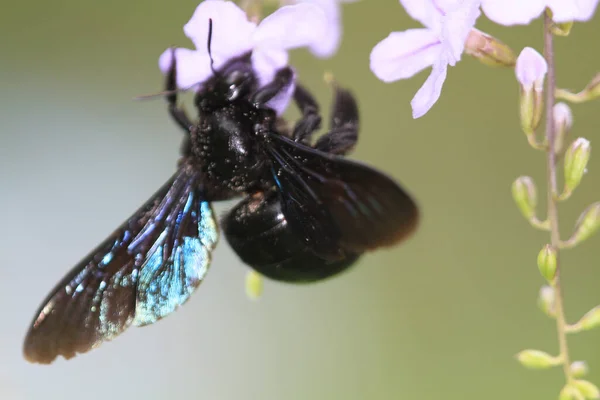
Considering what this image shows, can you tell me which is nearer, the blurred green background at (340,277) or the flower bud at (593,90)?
the flower bud at (593,90)

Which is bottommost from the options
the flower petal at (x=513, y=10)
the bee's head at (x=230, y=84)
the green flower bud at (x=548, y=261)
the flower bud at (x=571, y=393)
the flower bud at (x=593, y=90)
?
the flower bud at (x=571, y=393)

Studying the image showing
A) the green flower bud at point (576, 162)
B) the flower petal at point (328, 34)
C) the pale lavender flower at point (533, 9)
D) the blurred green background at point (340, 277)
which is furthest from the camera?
the blurred green background at point (340, 277)

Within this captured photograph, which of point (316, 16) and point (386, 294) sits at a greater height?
point (316, 16)

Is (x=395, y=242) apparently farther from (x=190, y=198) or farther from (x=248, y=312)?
(x=248, y=312)

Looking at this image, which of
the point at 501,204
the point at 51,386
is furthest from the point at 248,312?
the point at 501,204

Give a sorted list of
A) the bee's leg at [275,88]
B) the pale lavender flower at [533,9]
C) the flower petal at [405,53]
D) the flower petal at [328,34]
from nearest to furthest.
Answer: the pale lavender flower at [533,9] < the flower petal at [405,53] < the bee's leg at [275,88] < the flower petal at [328,34]

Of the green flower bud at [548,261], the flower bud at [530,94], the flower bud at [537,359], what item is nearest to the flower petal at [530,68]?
the flower bud at [530,94]

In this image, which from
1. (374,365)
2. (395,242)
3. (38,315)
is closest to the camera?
(395,242)

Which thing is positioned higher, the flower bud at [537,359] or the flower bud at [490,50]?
the flower bud at [490,50]

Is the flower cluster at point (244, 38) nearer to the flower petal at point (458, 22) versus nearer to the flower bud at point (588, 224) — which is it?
the flower petal at point (458, 22)
